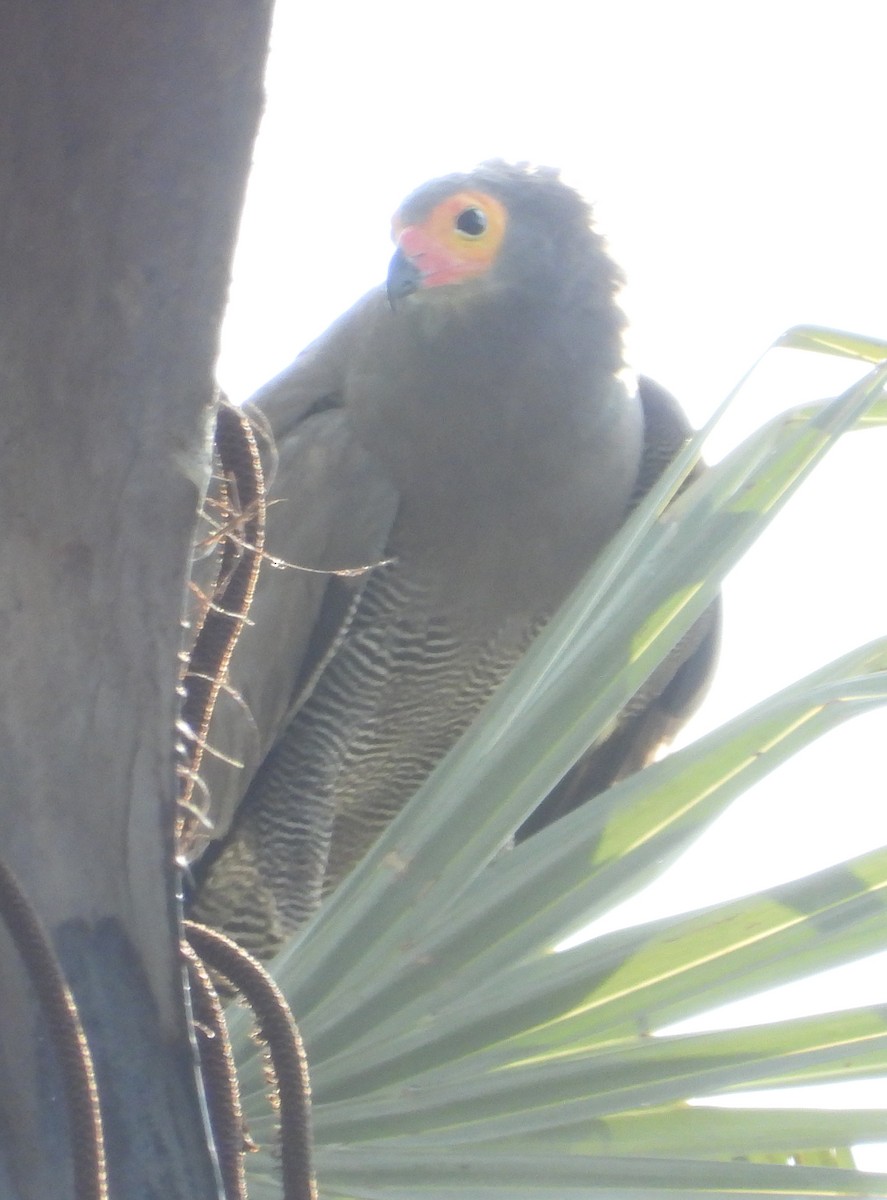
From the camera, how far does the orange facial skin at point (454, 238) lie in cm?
319

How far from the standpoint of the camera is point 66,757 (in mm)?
881

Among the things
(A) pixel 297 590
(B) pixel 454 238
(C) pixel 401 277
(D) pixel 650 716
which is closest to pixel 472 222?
(B) pixel 454 238

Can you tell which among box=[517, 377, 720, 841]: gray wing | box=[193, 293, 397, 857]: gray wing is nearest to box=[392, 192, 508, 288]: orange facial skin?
box=[193, 293, 397, 857]: gray wing

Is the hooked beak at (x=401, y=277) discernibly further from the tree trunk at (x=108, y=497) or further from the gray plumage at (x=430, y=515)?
the tree trunk at (x=108, y=497)

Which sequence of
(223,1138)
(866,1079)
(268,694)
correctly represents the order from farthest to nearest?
(268,694) < (866,1079) < (223,1138)

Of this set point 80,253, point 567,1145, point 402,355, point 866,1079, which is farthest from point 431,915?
point 402,355

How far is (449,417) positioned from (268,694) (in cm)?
72

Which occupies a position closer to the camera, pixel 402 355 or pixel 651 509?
pixel 651 509

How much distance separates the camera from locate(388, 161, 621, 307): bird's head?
3195 millimetres

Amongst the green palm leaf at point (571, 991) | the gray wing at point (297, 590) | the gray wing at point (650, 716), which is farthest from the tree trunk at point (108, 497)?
the gray wing at point (650, 716)

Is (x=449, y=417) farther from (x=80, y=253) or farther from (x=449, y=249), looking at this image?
(x=80, y=253)

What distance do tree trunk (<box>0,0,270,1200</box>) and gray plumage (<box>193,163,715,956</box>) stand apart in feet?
7.04

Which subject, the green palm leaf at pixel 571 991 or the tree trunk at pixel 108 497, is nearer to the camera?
the tree trunk at pixel 108 497

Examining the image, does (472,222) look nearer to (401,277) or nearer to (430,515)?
(401,277)
